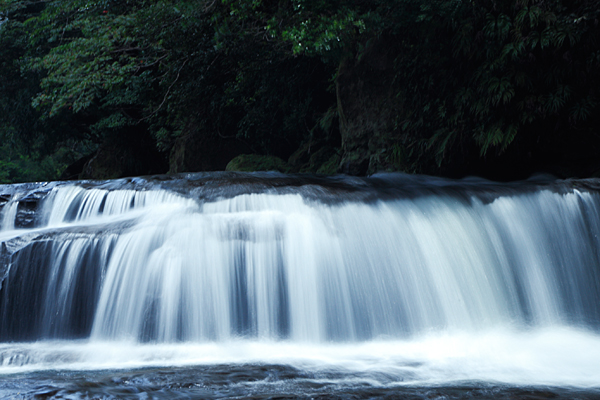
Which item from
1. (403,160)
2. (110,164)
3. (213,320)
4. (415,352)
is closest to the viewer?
(415,352)

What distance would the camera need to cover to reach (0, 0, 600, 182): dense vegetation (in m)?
8.42

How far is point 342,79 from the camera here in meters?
11.7

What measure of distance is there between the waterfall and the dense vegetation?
273cm

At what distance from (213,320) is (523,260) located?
3.75 metres

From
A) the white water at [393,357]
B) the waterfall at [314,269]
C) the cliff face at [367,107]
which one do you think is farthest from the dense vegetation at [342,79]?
the white water at [393,357]

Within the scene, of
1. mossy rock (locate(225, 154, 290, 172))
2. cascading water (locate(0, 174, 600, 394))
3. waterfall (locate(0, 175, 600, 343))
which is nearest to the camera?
cascading water (locate(0, 174, 600, 394))

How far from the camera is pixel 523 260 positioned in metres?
6.14

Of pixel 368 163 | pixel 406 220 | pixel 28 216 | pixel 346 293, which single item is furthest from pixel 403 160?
pixel 28 216

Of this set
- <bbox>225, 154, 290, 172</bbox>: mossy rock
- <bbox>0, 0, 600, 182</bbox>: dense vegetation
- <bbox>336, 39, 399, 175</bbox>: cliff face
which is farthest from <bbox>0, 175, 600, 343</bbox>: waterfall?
<bbox>225, 154, 290, 172</bbox>: mossy rock

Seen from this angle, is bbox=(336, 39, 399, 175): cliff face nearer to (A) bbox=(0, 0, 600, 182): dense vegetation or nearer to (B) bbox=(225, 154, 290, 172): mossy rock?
(A) bbox=(0, 0, 600, 182): dense vegetation

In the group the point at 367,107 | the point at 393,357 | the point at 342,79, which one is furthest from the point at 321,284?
the point at 342,79

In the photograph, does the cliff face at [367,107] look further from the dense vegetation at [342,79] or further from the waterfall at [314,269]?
the waterfall at [314,269]

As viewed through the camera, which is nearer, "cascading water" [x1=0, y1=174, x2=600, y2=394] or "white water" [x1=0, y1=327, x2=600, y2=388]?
"white water" [x1=0, y1=327, x2=600, y2=388]

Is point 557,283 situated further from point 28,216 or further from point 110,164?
point 110,164
